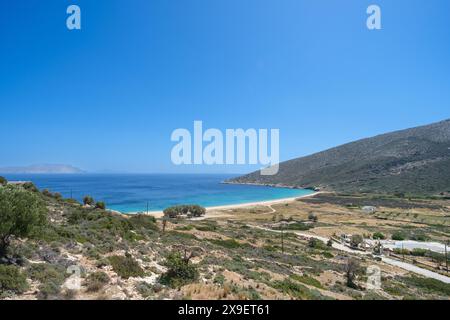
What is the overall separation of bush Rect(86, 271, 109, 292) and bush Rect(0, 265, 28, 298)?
1954mm

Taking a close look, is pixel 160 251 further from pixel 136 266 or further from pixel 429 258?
pixel 429 258

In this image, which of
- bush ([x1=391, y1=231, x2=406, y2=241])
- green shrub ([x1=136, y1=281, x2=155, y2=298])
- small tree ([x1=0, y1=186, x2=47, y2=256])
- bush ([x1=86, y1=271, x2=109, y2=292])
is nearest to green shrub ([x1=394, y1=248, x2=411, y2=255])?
bush ([x1=391, y1=231, x2=406, y2=241])

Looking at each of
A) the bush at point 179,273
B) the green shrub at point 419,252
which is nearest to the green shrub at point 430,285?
the green shrub at point 419,252

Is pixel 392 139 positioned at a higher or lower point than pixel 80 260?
higher

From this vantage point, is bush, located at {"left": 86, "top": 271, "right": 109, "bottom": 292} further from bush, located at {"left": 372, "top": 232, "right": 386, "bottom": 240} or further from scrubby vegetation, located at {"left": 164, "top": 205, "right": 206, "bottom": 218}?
scrubby vegetation, located at {"left": 164, "top": 205, "right": 206, "bottom": 218}

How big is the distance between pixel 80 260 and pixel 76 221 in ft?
31.2

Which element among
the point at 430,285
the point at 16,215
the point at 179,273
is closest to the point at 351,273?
the point at 430,285

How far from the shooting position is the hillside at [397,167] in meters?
124

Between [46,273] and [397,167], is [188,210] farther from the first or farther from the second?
[397,167]

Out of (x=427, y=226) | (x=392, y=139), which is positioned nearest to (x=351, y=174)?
(x=392, y=139)

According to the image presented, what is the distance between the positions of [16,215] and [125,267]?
5.15m
